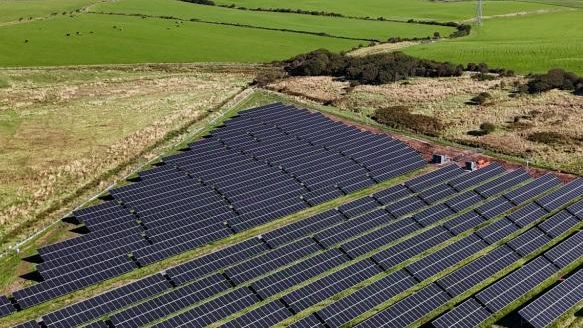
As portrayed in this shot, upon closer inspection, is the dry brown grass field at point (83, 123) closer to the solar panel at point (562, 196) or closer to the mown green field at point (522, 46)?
the solar panel at point (562, 196)

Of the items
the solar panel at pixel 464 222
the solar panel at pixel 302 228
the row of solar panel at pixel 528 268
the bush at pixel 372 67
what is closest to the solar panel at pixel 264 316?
the solar panel at pixel 302 228

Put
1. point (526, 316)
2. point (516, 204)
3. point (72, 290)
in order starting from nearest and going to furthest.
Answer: point (526, 316), point (72, 290), point (516, 204)

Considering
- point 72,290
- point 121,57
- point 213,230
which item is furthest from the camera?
point 121,57

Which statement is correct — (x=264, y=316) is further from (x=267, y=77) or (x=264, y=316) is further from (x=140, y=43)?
(x=140, y=43)

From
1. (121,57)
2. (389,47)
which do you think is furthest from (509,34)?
(121,57)

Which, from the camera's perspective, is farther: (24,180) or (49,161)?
(49,161)

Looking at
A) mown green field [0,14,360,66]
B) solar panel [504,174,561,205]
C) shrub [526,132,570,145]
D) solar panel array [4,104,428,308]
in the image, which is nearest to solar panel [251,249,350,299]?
solar panel array [4,104,428,308]

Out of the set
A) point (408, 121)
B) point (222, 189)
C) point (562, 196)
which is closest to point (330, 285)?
point (222, 189)

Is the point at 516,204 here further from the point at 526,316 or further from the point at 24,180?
the point at 24,180
